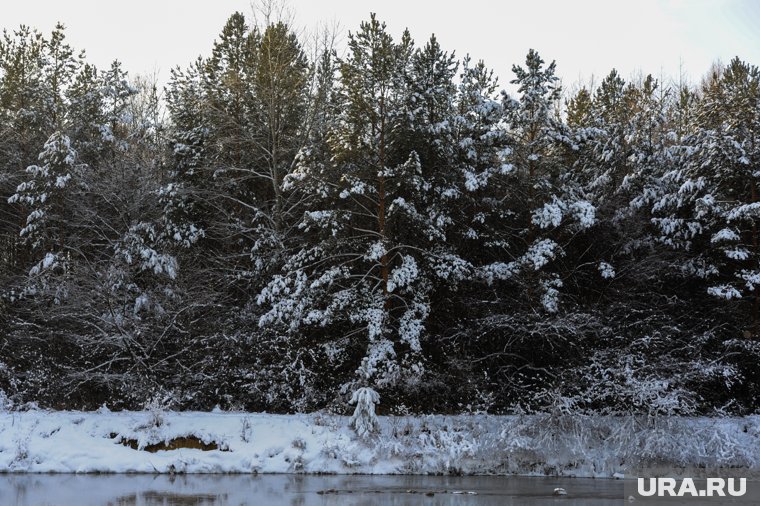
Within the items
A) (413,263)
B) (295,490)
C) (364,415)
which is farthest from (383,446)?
(413,263)

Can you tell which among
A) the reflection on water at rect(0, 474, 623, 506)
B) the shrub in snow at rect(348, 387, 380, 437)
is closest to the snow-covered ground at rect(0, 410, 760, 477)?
the shrub in snow at rect(348, 387, 380, 437)

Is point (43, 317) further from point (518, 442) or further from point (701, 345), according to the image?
point (701, 345)

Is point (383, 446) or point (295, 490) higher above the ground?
point (383, 446)

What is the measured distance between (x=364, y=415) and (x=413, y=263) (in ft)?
14.3

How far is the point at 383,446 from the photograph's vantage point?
18.2m

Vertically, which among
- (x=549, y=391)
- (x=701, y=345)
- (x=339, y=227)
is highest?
(x=339, y=227)

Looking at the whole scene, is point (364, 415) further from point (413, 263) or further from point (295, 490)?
point (413, 263)

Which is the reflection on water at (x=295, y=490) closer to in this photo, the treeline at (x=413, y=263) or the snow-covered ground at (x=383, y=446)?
the snow-covered ground at (x=383, y=446)

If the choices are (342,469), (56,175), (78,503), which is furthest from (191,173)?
(78,503)

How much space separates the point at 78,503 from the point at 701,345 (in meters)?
17.1

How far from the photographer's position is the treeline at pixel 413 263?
21.0 meters

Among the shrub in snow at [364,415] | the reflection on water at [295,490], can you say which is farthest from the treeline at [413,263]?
the reflection on water at [295,490]

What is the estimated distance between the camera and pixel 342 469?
17.8 metres

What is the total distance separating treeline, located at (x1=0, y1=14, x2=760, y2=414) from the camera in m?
21.0
